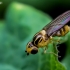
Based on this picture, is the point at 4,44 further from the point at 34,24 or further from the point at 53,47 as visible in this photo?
the point at 53,47

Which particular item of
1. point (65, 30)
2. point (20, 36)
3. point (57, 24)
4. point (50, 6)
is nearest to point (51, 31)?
point (57, 24)

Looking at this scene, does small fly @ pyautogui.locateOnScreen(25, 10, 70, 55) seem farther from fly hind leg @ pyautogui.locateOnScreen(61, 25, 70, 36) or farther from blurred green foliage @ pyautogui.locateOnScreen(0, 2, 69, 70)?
blurred green foliage @ pyautogui.locateOnScreen(0, 2, 69, 70)

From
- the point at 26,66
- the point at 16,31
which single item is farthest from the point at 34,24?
the point at 26,66

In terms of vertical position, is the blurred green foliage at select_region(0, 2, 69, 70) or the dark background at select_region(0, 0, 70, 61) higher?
the dark background at select_region(0, 0, 70, 61)

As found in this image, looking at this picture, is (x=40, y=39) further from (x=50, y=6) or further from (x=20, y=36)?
(x=50, y=6)

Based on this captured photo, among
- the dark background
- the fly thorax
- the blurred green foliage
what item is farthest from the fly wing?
the dark background

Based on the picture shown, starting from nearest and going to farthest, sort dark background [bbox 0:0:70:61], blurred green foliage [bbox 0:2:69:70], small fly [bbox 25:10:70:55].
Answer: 1. blurred green foliage [bbox 0:2:69:70]
2. small fly [bbox 25:10:70:55]
3. dark background [bbox 0:0:70:61]
